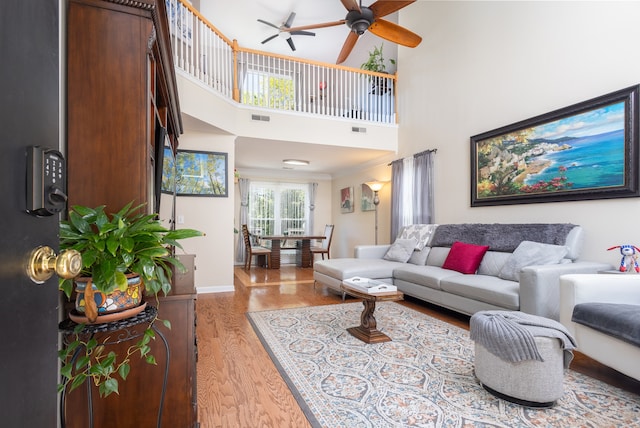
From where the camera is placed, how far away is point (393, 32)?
141 inches

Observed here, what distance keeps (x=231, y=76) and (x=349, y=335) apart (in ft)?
13.2

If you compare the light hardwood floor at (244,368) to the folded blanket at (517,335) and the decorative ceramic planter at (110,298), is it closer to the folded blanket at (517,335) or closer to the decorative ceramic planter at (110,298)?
the folded blanket at (517,335)

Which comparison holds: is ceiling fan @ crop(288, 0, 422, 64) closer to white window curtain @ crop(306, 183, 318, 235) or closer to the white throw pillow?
the white throw pillow

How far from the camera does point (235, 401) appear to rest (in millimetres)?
1830

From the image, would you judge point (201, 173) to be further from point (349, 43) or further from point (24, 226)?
point (24, 226)

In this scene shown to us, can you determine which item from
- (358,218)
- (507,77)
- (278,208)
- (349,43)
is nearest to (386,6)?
(349,43)

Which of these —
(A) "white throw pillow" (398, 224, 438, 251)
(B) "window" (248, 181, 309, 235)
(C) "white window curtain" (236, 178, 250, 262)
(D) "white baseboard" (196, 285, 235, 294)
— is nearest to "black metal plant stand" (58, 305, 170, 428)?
(D) "white baseboard" (196, 285, 235, 294)

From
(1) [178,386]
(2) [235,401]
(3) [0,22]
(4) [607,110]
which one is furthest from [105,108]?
(4) [607,110]

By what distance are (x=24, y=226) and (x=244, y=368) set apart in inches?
79.2

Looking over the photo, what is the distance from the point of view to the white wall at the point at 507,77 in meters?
2.83

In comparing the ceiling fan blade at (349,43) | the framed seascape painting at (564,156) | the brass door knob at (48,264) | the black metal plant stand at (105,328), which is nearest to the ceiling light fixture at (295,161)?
the ceiling fan blade at (349,43)

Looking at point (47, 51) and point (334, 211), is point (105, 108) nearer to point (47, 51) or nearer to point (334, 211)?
point (47, 51)

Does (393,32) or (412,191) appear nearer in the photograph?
(393,32)

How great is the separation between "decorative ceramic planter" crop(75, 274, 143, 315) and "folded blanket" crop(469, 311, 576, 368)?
1.81m
